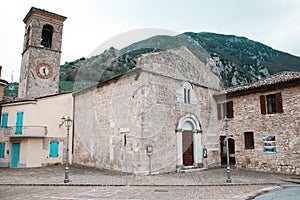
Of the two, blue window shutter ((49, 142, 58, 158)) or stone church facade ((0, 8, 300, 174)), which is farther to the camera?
blue window shutter ((49, 142, 58, 158))

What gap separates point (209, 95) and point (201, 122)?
2352mm

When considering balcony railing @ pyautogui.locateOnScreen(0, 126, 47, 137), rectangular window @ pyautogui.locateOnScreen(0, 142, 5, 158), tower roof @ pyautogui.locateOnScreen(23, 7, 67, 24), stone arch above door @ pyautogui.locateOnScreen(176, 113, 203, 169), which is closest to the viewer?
stone arch above door @ pyautogui.locateOnScreen(176, 113, 203, 169)

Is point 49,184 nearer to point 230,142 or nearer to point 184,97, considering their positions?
point 184,97

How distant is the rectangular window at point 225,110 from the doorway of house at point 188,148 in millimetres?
3250

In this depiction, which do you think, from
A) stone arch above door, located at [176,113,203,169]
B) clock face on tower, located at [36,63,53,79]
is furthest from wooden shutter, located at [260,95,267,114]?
clock face on tower, located at [36,63,53,79]

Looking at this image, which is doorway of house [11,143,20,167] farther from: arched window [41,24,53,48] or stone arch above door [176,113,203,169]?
arched window [41,24,53,48]

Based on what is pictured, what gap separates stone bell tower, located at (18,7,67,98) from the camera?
2320 centimetres

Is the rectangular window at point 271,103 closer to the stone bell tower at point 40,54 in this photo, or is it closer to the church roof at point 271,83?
the church roof at point 271,83

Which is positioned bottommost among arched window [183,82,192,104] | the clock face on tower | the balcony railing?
the balcony railing

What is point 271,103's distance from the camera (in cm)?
1448

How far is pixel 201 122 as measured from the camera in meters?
16.5

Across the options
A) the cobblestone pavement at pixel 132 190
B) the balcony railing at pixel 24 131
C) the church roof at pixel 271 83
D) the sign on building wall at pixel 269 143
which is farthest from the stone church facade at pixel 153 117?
the sign on building wall at pixel 269 143

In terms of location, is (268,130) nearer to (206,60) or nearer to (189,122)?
(189,122)

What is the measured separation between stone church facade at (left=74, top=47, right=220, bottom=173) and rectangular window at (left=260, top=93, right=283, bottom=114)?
12.4 ft
